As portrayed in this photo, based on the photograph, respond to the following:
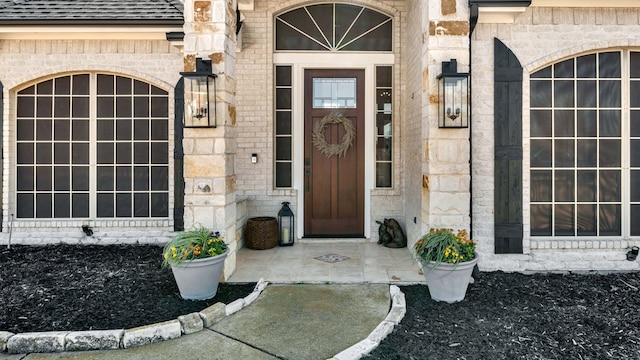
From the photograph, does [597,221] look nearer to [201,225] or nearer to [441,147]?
[441,147]

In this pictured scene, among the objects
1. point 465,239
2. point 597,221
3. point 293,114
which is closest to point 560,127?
point 597,221

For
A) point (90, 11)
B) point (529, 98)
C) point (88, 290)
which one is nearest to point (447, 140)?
point (529, 98)

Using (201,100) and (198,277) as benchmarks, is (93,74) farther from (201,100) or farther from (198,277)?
(198,277)

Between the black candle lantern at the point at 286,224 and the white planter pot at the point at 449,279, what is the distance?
2.51 metres

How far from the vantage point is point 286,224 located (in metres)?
5.71

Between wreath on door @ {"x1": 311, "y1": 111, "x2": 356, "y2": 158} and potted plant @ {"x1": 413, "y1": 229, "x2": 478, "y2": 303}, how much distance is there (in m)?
2.50

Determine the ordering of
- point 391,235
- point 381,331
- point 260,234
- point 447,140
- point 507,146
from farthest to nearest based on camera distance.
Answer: point 391,235
point 260,234
point 507,146
point 447,140
point 381,331

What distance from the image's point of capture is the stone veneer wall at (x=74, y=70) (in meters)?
5.52

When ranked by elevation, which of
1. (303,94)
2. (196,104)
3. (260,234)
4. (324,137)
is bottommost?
(260,234)

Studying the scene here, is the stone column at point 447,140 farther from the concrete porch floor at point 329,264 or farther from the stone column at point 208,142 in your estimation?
the stone column at point 208,142

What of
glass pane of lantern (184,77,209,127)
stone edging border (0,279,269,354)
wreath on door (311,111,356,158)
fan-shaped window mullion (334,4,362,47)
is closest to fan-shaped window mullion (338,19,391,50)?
fan-shaped window mullion (334,4,362,47)

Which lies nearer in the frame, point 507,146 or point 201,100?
point 201,100

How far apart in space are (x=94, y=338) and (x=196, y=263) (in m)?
0.92

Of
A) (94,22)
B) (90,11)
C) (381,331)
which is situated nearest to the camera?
(381,331)
